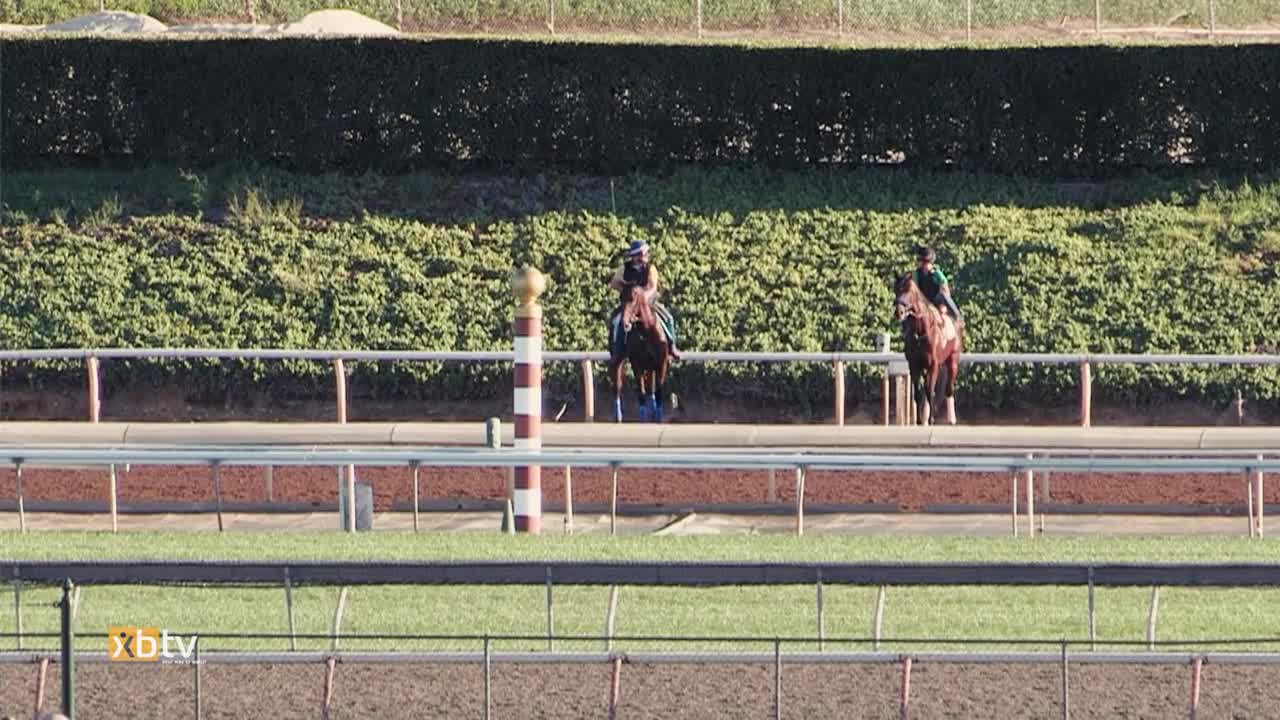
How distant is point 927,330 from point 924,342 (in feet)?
0.29

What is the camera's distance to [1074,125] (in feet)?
87.5

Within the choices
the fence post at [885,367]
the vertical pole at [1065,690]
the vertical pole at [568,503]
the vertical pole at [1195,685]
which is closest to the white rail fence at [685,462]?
the vertical pole at [568,503]

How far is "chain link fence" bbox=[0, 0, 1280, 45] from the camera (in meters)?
31.0

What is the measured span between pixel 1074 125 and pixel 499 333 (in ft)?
18.5

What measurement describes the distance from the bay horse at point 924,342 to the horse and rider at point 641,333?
161 cm

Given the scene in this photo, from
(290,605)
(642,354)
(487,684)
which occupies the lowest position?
(487,684)

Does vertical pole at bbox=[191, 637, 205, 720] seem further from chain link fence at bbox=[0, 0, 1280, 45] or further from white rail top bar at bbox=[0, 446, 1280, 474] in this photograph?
chain link fence at bbox=[0, 0, 1280, 45]

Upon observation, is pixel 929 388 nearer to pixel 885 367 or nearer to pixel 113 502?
pixel 885 367

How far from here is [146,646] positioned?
12852 millimetres

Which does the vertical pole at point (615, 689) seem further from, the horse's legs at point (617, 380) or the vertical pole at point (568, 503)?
the horse's legs at point (617, 380)

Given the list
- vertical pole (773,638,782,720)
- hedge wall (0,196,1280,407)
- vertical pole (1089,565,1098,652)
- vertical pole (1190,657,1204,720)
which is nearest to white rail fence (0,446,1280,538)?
vertical pole (1089,565,1098,652)

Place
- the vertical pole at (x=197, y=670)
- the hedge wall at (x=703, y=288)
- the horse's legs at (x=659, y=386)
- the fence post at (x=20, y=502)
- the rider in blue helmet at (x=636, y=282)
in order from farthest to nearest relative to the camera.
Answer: the hedge wall at (x=703, y=288) < the horse's legs at (x=659, y=386) < the rider in blue helmet at (x=636, y=282) < the fence post at (x=20, y=502) < the vertical pole at (x=197, y=670)

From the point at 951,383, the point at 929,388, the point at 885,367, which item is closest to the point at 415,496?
the point at 929,388

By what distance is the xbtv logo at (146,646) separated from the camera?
12.5 m
